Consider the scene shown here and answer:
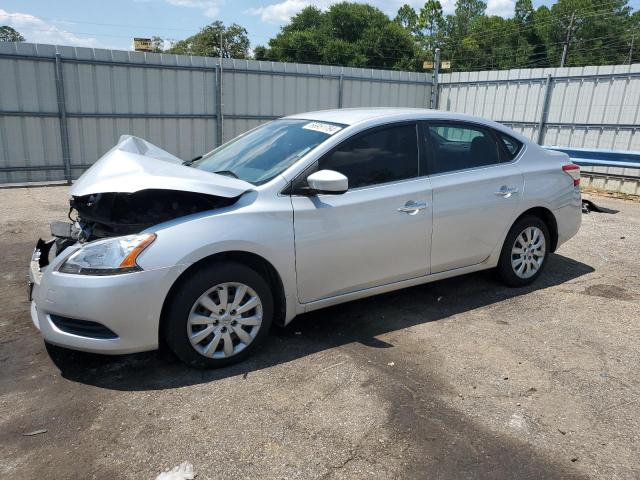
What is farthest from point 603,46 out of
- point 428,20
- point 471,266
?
point 471,266

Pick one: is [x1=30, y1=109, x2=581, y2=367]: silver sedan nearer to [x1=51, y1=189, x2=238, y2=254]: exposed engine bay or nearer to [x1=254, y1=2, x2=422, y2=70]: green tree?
[x1=51, y1=189, x2=238, y2=254]: exposed engine bay

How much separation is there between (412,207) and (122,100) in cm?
914

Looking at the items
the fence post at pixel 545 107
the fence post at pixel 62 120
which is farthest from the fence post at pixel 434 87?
the fence post at pixel 62 120

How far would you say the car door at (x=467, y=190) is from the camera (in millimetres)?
4266

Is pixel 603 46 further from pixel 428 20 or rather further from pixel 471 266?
pixel 471 266

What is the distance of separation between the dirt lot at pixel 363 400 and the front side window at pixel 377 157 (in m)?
1.20

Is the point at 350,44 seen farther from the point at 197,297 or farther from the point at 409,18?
the point at 197,297

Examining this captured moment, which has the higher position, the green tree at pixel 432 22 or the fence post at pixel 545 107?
the green tree at pixel 432 22

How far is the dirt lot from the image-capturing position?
2588 millimetres

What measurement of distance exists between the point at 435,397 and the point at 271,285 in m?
1.33

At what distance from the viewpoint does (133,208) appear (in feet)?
11.4

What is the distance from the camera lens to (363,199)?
3.83 metres

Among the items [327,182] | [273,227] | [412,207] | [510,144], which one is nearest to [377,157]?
[412,207]

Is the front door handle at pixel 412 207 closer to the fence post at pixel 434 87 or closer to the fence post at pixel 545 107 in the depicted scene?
the fence post at pixel 545 107
